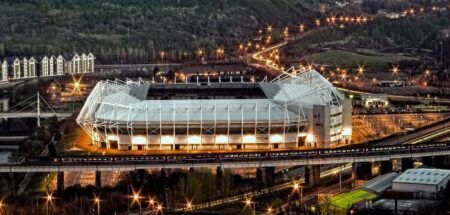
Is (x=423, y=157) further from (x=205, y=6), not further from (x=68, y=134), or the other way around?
(x=205, y=6)

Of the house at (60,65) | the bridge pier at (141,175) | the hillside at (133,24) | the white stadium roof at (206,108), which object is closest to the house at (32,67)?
the house at (60,65)

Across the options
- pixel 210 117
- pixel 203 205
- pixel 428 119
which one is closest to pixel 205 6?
pixel 428 119

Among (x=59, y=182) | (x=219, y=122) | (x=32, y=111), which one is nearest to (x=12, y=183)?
(x=59, y=182)

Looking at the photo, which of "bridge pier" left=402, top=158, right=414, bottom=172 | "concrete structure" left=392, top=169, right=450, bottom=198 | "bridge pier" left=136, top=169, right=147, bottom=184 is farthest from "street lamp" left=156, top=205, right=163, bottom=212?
"bridge pier" left=402, top=158, right=414, bottom=172

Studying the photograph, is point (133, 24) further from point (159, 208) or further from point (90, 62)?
point (159, 208)

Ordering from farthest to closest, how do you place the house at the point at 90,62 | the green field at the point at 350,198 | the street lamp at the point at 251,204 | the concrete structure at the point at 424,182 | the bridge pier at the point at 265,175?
the house at the point at 90,62 < the bridge pier at the point at 265,175 < the street lamp at the point at 251,204 < the concrete structure at the point at 424,182 < the green field at the point at 350,198

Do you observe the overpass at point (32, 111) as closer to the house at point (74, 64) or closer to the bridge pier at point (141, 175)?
the house at point (74, 64)
